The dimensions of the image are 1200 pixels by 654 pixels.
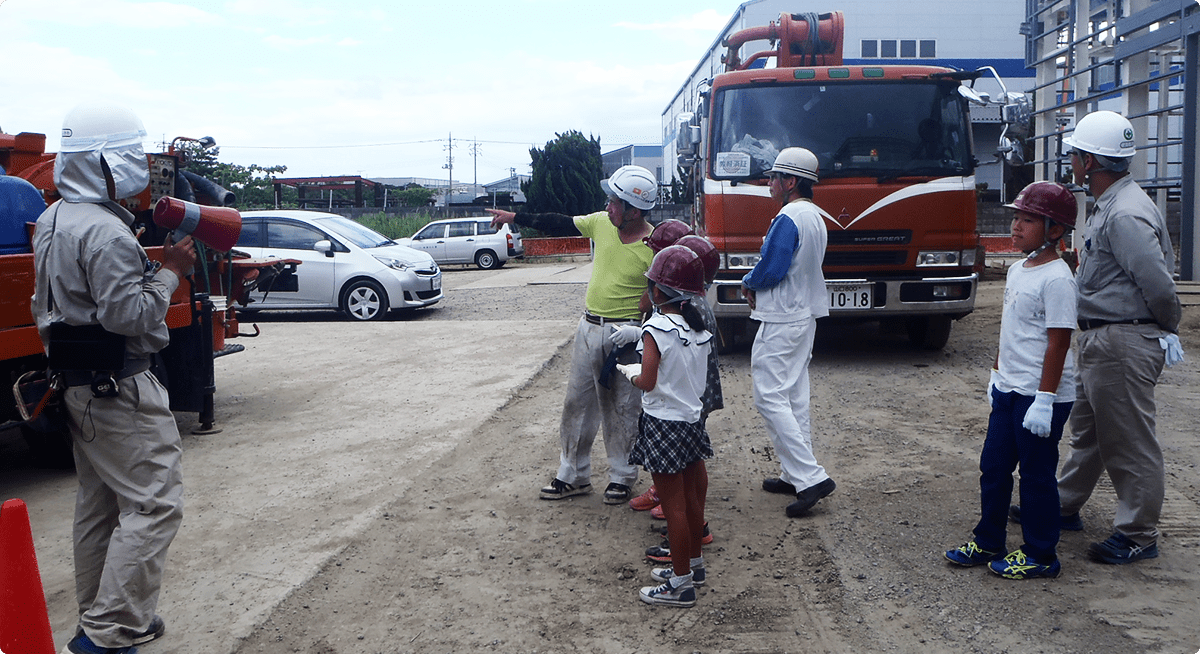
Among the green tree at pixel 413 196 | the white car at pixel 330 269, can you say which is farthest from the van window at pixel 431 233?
the green tree at pixel 413 196

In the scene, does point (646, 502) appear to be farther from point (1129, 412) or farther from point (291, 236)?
point (291, 236)

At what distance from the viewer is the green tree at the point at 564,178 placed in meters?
35.6

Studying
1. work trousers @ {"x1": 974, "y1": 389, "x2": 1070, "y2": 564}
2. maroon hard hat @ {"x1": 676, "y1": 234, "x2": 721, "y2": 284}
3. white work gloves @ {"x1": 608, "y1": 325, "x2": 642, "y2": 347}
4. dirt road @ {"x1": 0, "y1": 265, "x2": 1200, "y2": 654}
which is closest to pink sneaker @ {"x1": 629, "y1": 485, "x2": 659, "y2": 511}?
dirt road @ {"x1": 0, "y1": 265, "x2": 1200, "y2": 654}

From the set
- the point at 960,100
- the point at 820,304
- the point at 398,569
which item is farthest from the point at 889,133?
the point at 398,569

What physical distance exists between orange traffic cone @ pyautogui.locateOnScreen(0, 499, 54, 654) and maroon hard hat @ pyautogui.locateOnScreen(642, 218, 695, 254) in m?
2.75

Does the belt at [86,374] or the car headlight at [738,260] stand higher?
the car headlight at [738,260]

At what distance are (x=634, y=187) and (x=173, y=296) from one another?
361cm

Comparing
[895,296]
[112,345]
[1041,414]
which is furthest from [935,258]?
[112,345]

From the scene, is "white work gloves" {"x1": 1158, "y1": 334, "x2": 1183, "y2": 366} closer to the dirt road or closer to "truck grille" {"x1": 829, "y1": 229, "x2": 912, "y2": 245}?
the dirt road

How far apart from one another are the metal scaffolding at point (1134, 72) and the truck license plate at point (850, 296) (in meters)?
3.95

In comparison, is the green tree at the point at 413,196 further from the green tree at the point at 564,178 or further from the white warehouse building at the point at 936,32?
the green tree at the point at 564,178

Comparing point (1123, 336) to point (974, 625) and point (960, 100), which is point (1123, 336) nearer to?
point (974, 625)

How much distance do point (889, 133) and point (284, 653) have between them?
23.0 ft

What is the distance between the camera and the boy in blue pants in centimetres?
370
